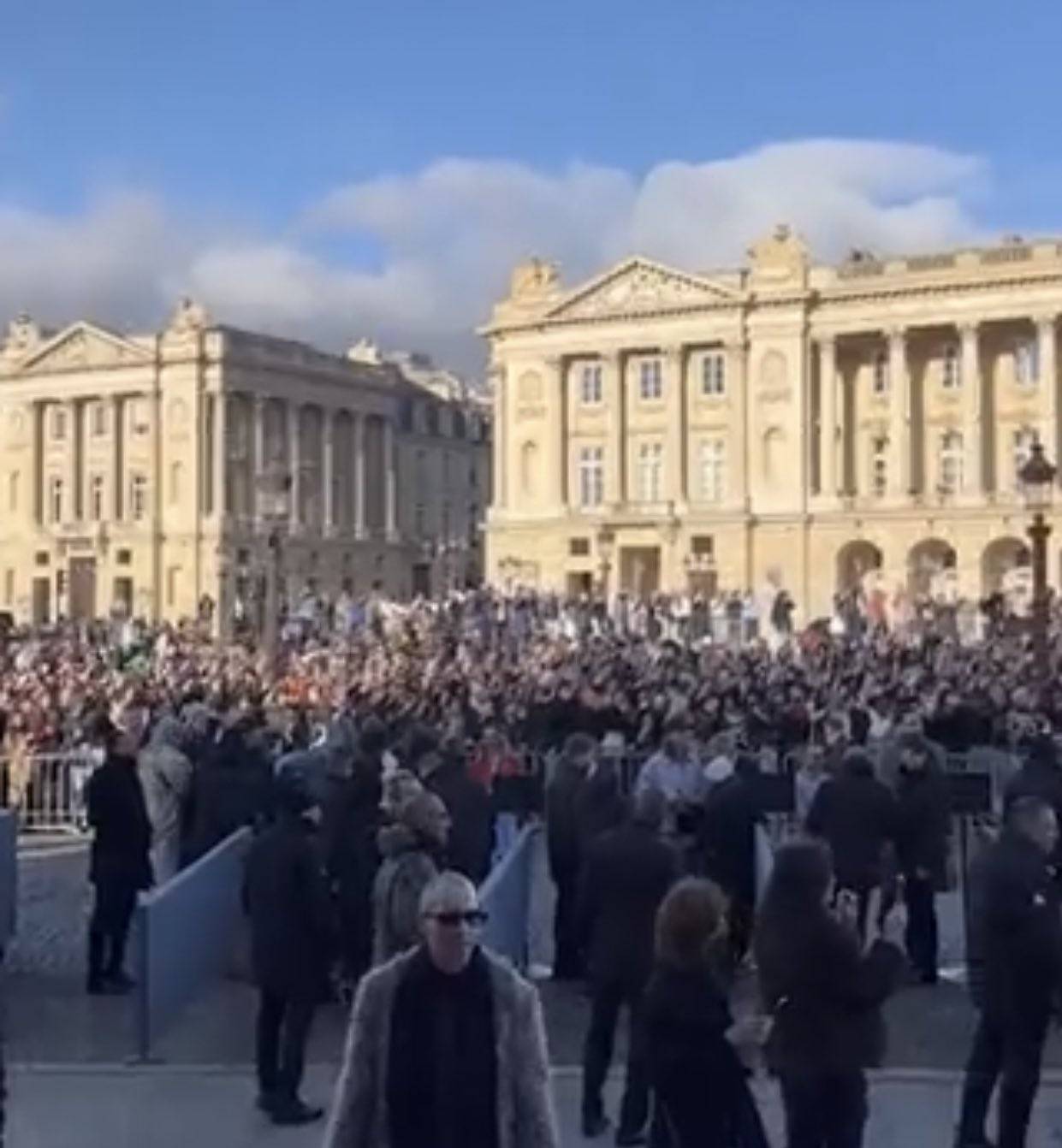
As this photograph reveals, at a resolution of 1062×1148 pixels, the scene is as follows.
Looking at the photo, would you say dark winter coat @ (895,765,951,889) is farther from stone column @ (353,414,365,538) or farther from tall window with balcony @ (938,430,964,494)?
stone column @ (353,414,365,538)

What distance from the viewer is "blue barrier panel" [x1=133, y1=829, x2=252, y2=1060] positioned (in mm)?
10961

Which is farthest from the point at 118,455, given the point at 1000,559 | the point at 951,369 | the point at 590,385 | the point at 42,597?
the point at 1000,559

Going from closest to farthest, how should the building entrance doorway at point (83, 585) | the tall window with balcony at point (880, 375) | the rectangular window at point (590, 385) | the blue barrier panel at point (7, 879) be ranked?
the blue barrier panel at point (7, 879)
the tall window with balcony at point (880, 375)
the rectangular window at point (590, 385)
the building entrance doorway at point (83, 585)

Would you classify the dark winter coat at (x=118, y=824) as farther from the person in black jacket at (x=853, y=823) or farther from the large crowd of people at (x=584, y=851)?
the person in black jacket at (x=853, y=823)

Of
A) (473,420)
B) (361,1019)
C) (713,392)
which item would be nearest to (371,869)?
(361,1019)

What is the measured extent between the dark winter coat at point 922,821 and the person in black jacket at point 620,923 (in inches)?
137

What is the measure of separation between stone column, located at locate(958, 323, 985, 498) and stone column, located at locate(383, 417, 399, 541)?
37455 mm

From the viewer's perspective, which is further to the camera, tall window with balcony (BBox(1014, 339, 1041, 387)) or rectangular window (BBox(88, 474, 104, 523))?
rectangular window (BBox(88, 474, 104, 523))

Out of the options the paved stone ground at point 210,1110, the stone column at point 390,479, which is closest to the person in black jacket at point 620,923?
the paved stone ground at point 210,1110

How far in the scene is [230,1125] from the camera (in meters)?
9.30

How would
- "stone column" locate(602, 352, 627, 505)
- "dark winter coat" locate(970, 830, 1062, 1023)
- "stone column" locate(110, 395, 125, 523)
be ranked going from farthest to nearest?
"stone column" locate(110, 395, 125, 523)
"stone column" locate(602, 352, 627, 505)
"dark winter coat" locate(970, 830, 1062, 1023)

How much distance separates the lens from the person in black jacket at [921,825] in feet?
40.4

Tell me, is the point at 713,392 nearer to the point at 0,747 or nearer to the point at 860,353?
the point at 860,353

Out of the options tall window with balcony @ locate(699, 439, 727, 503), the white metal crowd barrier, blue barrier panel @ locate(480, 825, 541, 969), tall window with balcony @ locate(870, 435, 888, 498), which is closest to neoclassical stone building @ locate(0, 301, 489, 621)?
tall window with balcony @ locate(699, 439, 727, 503)
